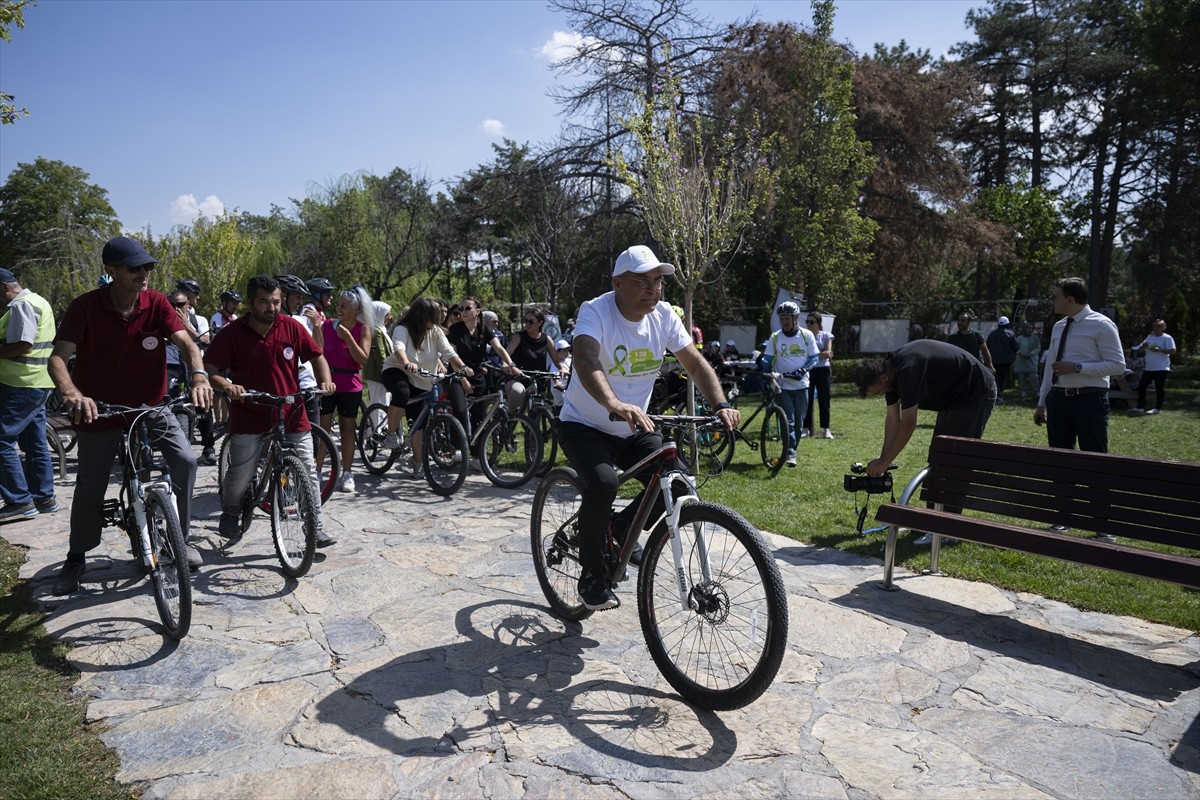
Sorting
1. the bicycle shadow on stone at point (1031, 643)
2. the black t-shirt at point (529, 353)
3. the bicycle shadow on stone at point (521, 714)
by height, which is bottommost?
the bicycle shadow on stone at point (521, 714)

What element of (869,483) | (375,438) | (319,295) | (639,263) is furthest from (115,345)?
(869,483)

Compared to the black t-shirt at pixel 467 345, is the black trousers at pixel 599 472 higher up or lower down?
lower down

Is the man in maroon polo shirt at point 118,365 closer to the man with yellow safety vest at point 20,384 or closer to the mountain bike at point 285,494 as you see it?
the mountain bike at point 285,494

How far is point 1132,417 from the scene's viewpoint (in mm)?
15047

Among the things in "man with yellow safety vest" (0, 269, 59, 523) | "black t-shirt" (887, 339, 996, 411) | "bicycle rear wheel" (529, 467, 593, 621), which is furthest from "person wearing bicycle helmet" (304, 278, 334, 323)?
"black t-shirt" (887, 339, 996, 411)

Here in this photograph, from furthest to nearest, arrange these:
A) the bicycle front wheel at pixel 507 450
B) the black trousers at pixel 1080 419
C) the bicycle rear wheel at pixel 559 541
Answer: the bicycle front wheel at pixel 507 450
the black trousers at pixel 1080 419
the bicycle rear wheel at pixel 559 541

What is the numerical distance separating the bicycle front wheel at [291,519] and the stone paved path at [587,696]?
18cm

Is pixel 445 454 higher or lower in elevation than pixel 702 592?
lower

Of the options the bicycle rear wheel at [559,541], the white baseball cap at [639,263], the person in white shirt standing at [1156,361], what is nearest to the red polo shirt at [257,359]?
the bicycle rear wheel at [559,541]

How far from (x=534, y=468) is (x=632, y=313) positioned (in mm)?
A: 4588

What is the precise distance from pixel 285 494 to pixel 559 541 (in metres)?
2.11

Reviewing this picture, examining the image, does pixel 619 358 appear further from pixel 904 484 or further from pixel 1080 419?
pixel 904 484

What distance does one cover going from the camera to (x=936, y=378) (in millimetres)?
5785

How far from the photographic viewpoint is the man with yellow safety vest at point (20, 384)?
672 cm
